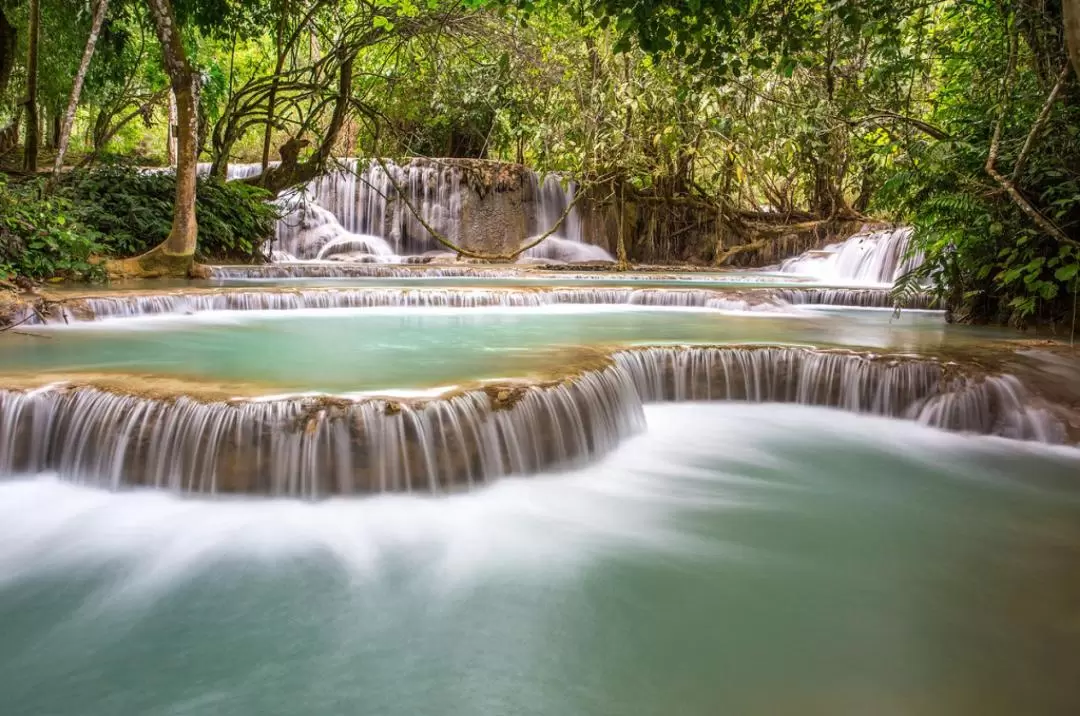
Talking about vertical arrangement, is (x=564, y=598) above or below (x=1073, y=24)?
below

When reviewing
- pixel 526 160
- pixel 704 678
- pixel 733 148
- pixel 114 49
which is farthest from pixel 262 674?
pixel 526 160

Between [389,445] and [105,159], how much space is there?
13.0 metres

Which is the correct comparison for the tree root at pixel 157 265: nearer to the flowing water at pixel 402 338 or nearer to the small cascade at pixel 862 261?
the flowing water at pixel 402 338

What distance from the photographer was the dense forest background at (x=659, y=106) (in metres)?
5.50

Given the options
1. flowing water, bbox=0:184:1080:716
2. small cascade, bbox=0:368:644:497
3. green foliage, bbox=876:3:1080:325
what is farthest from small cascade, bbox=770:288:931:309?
small cascade, bbox=0:368:644:497

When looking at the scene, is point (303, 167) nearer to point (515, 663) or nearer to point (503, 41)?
point (503, 41)

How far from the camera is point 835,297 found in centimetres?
1102

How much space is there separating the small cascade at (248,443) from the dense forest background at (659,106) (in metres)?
2.20

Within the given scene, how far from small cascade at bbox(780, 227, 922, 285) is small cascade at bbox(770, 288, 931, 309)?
118 inches

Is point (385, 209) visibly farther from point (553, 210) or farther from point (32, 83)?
point (32, 83)

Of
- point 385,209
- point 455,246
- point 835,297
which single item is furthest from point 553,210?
point 835,297

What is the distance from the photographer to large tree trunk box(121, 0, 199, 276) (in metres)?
9.52

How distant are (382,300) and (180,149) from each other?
3.47 m

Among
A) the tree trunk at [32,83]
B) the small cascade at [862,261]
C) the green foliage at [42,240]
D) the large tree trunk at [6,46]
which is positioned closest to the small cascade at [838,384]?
the green foliage at [42,240]
